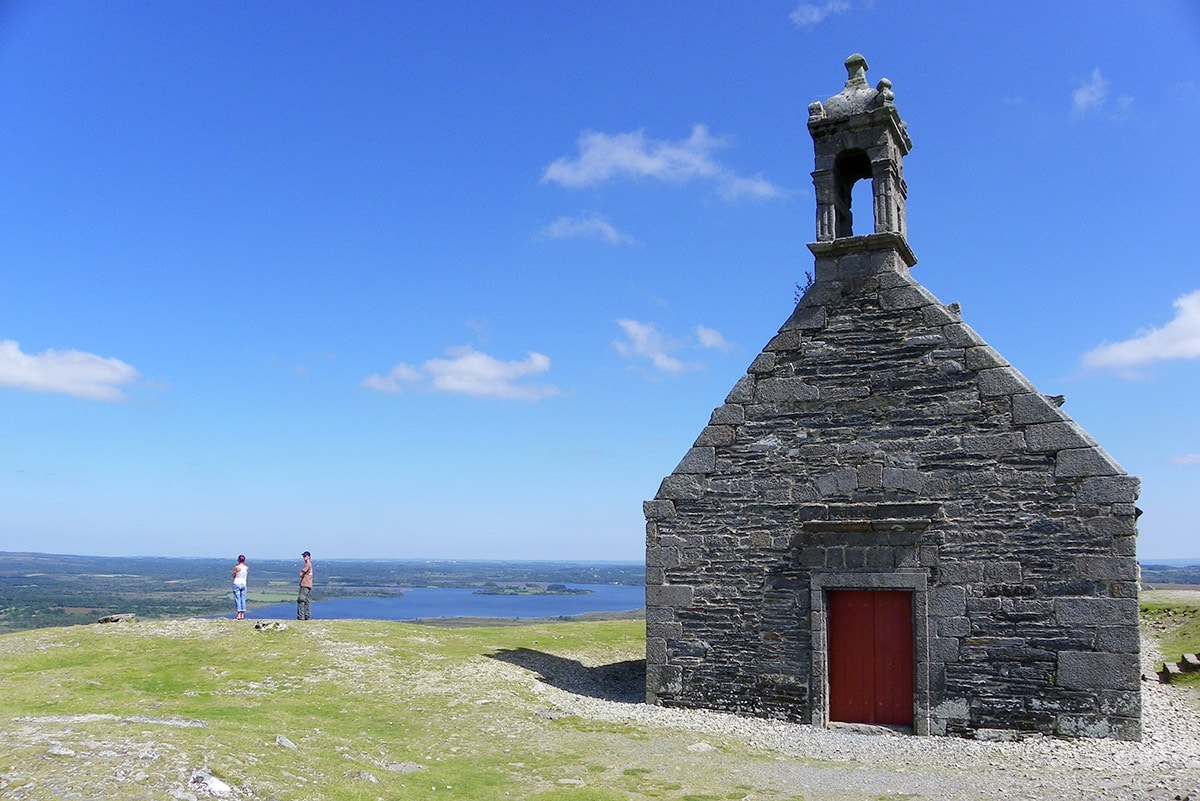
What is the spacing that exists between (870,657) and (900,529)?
183 centimetres

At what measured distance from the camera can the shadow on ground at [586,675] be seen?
1398cm

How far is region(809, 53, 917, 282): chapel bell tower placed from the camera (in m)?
13.0

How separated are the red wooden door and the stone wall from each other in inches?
10.2

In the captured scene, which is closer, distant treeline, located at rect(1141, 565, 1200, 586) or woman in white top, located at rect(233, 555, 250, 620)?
woman in white top, located at rect(233, 555, 250, 620)

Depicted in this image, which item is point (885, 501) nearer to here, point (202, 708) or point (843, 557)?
point (843, 557)

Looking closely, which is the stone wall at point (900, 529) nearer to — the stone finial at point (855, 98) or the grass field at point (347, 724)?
the grass field at point (347, 724)

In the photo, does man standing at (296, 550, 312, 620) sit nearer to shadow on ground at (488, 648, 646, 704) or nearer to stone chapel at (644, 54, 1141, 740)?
shadow on ground at (488, 648, 646, 704)

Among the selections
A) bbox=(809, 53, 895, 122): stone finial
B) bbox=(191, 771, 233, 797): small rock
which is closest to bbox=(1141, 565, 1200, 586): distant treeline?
bbox=(809, 53, 895, 122): stone finial

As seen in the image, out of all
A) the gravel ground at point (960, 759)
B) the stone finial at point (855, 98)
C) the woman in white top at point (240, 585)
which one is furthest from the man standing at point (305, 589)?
the stone finial at point (855, 98)

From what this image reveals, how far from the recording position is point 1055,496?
Result: 433 inches

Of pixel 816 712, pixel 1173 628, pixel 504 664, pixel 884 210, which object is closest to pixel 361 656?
pixel 504 664

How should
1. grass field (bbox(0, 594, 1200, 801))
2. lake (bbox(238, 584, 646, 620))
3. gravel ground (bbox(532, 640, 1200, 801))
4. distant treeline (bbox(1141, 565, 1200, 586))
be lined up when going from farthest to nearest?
distant treeline (bbox(1141, 565, 1200, 586))
lake (bbox(238, 584, 646, 620))
gravel ground (bbox(532, 640, 1200, 801))
grass field (bbox(0, 594, 1200, 801))

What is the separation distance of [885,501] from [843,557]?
0.98m

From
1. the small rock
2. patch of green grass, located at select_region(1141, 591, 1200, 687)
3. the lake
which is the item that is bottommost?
the lake
